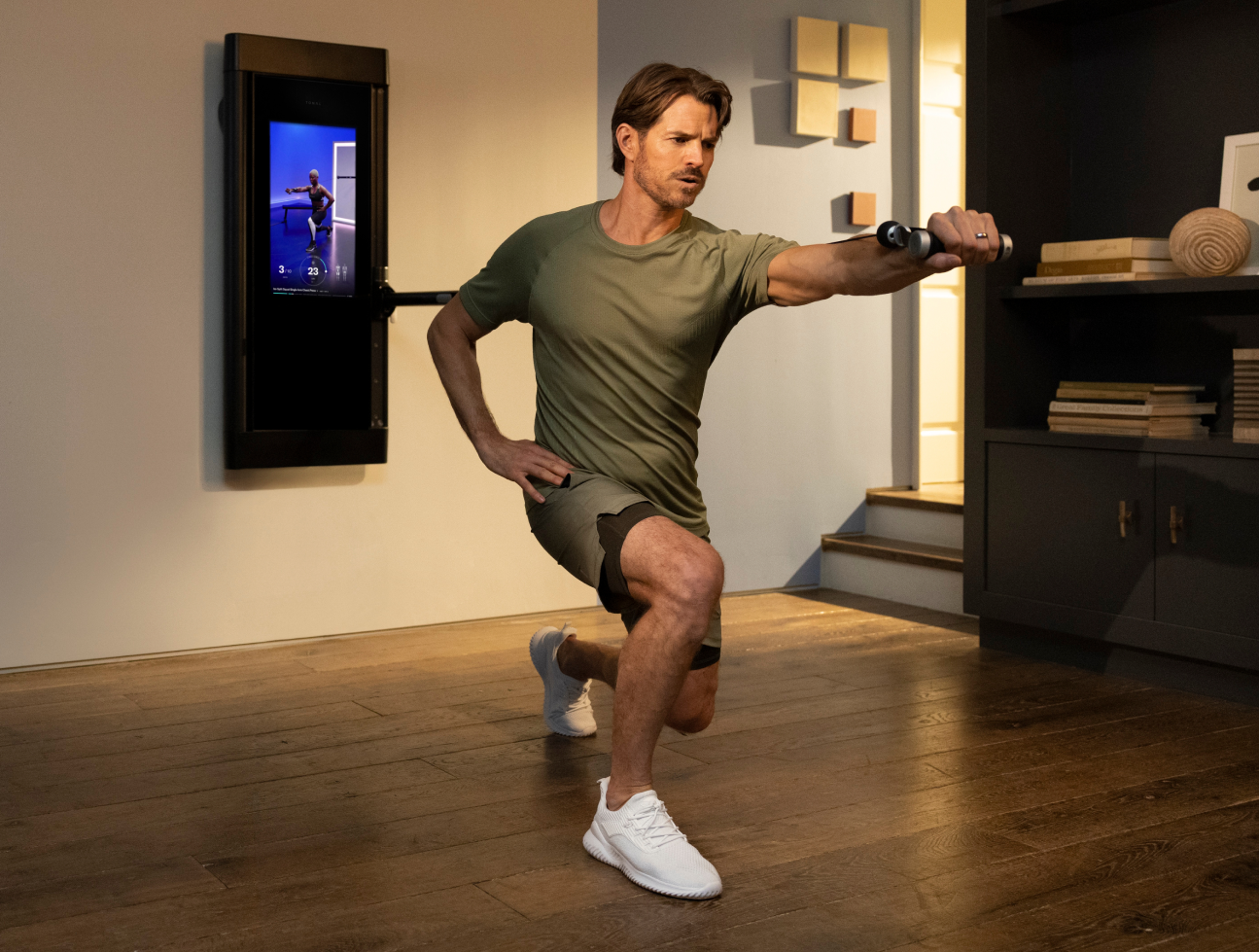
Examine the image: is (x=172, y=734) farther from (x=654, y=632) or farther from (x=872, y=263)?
(x=872, y=263)

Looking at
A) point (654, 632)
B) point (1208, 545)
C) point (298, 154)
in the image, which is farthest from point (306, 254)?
point (1208, 545)

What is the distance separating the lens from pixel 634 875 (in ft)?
7.11

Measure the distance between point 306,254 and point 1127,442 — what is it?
2.42 m

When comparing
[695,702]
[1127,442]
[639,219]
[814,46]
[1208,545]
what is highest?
[814,46]

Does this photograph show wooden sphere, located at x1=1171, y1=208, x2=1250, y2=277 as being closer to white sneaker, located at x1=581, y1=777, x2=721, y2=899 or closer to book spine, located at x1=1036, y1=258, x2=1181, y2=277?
book spine, located at x1=1036, y1=258, x2=1181, y2=277

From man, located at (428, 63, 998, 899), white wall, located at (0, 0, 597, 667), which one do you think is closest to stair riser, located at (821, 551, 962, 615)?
white wall, located at (0, 0, 597, 667)

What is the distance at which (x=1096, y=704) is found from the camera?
3.40 meters

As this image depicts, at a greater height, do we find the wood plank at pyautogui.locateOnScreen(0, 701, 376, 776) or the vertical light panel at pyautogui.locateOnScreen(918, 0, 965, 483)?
the vertical light panel at pyautogui.locateOnScreen(918, 0, 965, 483)

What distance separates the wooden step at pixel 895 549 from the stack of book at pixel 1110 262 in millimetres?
1154

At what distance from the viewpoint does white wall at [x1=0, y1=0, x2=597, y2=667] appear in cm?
370

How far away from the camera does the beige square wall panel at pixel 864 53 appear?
16.6ft

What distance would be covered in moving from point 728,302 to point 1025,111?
2166mm

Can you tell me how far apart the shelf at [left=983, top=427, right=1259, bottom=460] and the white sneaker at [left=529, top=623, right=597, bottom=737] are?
1.64 m

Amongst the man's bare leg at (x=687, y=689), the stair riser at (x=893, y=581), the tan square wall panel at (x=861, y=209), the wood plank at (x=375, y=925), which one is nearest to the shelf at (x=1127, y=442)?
the stair riser at (x=893, y=581)
